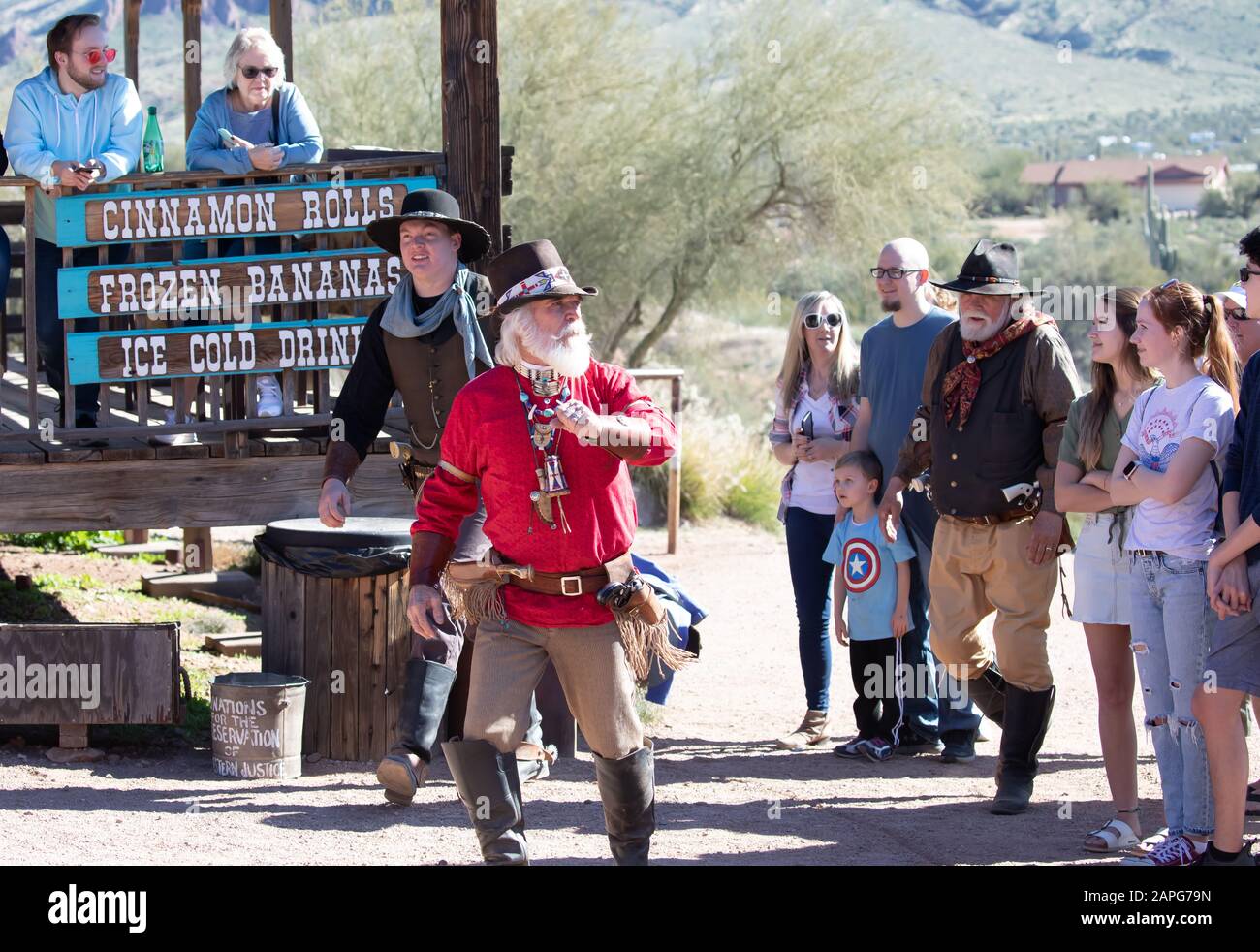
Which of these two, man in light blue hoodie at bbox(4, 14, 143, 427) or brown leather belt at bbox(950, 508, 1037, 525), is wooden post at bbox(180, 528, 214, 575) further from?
brown leather belt at bbox(950, 508, 1037, 525)

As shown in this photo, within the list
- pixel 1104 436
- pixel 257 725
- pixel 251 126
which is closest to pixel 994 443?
pixel 1104 436

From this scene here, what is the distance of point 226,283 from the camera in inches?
288

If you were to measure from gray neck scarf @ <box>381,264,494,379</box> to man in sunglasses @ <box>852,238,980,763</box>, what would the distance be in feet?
5.95

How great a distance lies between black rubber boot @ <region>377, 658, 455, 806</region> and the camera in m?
6.13

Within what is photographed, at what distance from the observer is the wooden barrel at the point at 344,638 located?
699 centimetres

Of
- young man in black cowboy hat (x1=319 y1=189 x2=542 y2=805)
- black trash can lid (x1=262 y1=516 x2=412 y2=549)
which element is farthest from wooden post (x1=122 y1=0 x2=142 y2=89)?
young man in black cowboy hat (x1=319 y1=189 x2=542 y2=805)

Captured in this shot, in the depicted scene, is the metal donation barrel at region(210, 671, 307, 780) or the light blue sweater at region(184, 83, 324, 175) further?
the light blue sweater at region(184, 83, 324, 175)

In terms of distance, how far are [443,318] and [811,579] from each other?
7.30 ft

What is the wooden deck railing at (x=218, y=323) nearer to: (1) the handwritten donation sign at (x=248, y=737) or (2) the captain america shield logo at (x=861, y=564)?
(1) the handwritten donation sign at (x=248, y=737)

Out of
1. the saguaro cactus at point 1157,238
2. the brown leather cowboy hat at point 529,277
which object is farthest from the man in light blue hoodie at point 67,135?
the saguaro cactus at point 1157,238

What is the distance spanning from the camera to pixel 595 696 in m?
4.70

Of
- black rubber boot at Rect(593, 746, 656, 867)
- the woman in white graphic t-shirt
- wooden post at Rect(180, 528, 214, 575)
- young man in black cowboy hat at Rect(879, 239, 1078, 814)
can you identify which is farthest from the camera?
wooden post at Rect(180, 528, 214, 575)

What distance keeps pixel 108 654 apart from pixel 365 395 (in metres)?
1.76

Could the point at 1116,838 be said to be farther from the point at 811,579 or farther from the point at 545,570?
the point at 545,570
